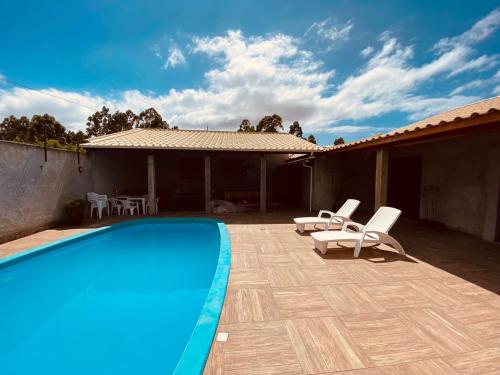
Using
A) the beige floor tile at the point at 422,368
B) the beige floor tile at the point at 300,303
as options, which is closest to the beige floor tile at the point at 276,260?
the beige floor tile at the point at 300,303

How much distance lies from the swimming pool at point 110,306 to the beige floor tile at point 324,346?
936mm

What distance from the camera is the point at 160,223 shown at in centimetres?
900

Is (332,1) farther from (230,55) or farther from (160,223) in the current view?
(160,223)

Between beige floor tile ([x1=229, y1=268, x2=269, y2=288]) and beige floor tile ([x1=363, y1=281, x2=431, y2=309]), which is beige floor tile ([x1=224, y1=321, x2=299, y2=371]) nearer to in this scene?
beige floor tile ([x1=229, y1=268, x2=269, y2=288])

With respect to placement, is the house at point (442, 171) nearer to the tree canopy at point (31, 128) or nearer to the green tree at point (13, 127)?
the tree canopy at point (31, 128)

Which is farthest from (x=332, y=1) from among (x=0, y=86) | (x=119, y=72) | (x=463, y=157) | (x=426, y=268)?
(x=0, y=86)

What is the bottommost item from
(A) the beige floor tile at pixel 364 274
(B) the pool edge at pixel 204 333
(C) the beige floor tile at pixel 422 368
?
(A) the beige floor tile at pixel 364 274

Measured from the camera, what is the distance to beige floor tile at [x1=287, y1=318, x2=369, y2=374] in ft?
6.84

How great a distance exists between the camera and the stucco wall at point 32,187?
621 cm

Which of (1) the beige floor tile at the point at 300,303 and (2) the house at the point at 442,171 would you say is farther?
(2) the house at the point at 442,171

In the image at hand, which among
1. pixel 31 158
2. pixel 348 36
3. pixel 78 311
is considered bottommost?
pixel 78 311

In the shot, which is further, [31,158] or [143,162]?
[143,162]

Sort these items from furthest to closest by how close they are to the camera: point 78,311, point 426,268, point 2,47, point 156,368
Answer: point 2,47 → point 426,268 → point 78,311 → point 156,368

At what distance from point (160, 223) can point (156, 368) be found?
6.80m
